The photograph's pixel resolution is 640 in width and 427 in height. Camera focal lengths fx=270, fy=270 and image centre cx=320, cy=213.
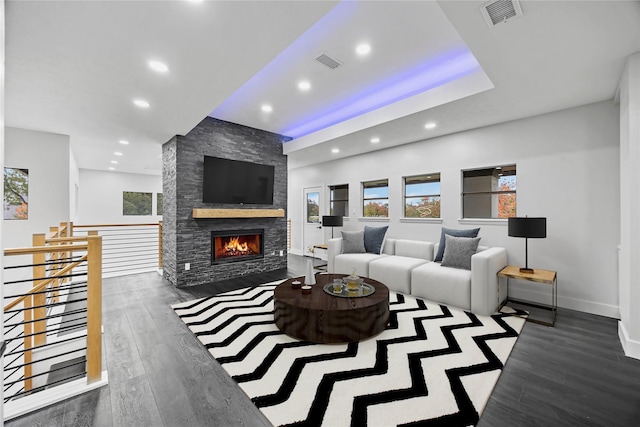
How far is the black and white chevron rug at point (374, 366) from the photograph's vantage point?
Result: 1708 millimetres

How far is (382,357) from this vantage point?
231cm

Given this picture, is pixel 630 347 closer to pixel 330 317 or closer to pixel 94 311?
pixel 330 317

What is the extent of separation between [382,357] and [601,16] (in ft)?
9.86

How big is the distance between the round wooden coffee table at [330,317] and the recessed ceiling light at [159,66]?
8.14 feet

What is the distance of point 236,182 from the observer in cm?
507

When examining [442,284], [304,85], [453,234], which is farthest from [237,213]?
[453,234]

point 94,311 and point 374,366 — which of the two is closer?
point 94,311

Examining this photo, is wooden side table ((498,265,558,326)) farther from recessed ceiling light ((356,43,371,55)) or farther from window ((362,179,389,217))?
recessed ceiling light ((356,43,371,55))

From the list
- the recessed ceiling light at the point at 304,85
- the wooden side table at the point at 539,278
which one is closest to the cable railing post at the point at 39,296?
the recessed ceiling light at the point at 304,85

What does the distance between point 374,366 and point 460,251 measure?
7.41 ft

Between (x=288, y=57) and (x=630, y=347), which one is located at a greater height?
(x=288, y=57)

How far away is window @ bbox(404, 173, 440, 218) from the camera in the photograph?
4.98 m

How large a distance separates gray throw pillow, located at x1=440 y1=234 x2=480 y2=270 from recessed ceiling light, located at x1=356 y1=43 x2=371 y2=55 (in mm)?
2681

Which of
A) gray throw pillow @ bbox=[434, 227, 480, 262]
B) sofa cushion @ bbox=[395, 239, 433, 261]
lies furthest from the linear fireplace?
gray throw pillow @ bbox=[434, 227, 480, 262]
